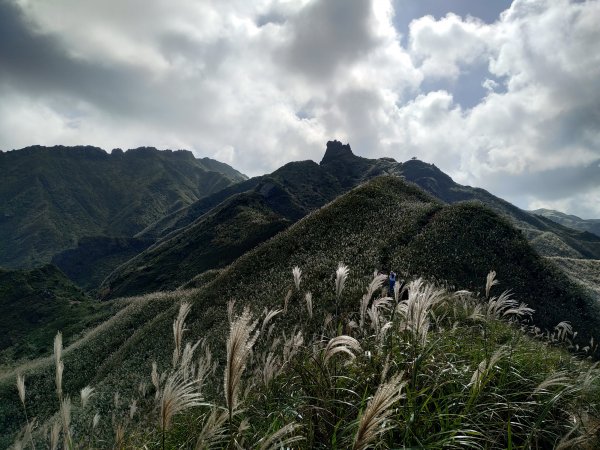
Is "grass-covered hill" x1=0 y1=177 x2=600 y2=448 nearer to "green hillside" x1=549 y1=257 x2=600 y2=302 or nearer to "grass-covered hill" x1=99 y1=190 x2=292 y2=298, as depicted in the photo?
"green hillside" x1=549 y1=257 x2=600 y2=302

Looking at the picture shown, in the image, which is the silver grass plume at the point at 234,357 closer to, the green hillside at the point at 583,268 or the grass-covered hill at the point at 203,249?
the green hillside at the point at 583,268

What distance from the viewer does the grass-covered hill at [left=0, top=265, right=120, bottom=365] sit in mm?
50250

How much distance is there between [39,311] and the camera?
66312mm

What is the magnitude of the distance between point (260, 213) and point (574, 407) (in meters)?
119

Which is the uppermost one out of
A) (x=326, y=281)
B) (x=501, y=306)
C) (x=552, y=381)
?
(x=501, y=306)

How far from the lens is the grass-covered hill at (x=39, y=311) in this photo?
165ft

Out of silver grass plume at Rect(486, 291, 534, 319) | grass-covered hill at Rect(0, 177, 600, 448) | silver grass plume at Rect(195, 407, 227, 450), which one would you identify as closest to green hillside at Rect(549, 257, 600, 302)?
grass-covered hill at Rect(0, 177, 600, 448)

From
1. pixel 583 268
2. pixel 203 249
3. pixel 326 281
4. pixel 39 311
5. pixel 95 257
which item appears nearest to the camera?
pixel 326 281

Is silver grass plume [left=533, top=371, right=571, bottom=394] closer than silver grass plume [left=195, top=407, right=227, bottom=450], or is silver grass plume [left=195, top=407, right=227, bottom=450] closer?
silver grass plume [left=195, top=407, right=227, bottom=450]

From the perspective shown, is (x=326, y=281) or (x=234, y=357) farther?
(x=326, y=281)

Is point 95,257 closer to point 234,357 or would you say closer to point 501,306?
point 501,306

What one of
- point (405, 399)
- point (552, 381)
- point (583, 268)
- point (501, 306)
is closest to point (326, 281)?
point (501, 306)

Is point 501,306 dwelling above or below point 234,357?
above

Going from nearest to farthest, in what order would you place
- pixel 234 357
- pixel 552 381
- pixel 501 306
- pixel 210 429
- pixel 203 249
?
pixel 234 357 → pixel 210 429 → pixel 552 381 → pixel 501 306 → pixel 203 249
